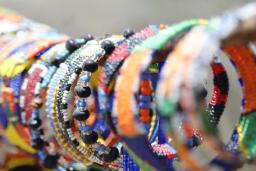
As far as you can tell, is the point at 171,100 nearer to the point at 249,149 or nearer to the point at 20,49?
the point at 249,149

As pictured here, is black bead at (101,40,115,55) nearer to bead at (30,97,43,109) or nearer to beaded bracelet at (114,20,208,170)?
beaded bracelet at (114,20,208,170)

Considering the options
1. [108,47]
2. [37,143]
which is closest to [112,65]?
[108,47]

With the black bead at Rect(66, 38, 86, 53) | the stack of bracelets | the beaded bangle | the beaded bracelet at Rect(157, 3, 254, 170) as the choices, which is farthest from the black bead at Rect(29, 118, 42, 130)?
the beaded bracelet at Rect(157, 3, 254, 170)

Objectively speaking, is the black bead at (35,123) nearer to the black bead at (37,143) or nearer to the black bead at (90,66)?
the black bead at (37,143)

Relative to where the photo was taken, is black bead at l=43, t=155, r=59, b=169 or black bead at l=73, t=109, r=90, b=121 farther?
black bead at l=43, t=155, r=59, b=169

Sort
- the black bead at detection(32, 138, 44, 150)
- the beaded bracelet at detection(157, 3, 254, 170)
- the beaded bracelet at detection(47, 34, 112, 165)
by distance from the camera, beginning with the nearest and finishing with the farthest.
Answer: the beaded bracelet at detection(157, 3, 254, 170), the beaded bracelet at detection(47, 34, 112, 165), the black bead at detection(32, 138, 44, 150)

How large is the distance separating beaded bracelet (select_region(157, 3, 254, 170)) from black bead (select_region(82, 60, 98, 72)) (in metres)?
0.17

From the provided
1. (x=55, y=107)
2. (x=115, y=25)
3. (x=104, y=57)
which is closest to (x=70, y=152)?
(x=55, y=107)

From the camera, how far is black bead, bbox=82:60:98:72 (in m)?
0.57

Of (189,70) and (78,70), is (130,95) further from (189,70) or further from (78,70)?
(78,70)

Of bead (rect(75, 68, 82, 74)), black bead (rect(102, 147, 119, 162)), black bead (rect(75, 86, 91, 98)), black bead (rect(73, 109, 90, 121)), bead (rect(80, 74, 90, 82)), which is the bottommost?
black bead (rect(102, 147, 119, 162))

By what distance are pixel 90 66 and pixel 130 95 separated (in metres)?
0.14

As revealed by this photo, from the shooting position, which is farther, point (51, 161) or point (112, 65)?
point (51, 161)

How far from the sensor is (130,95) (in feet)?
1.46
